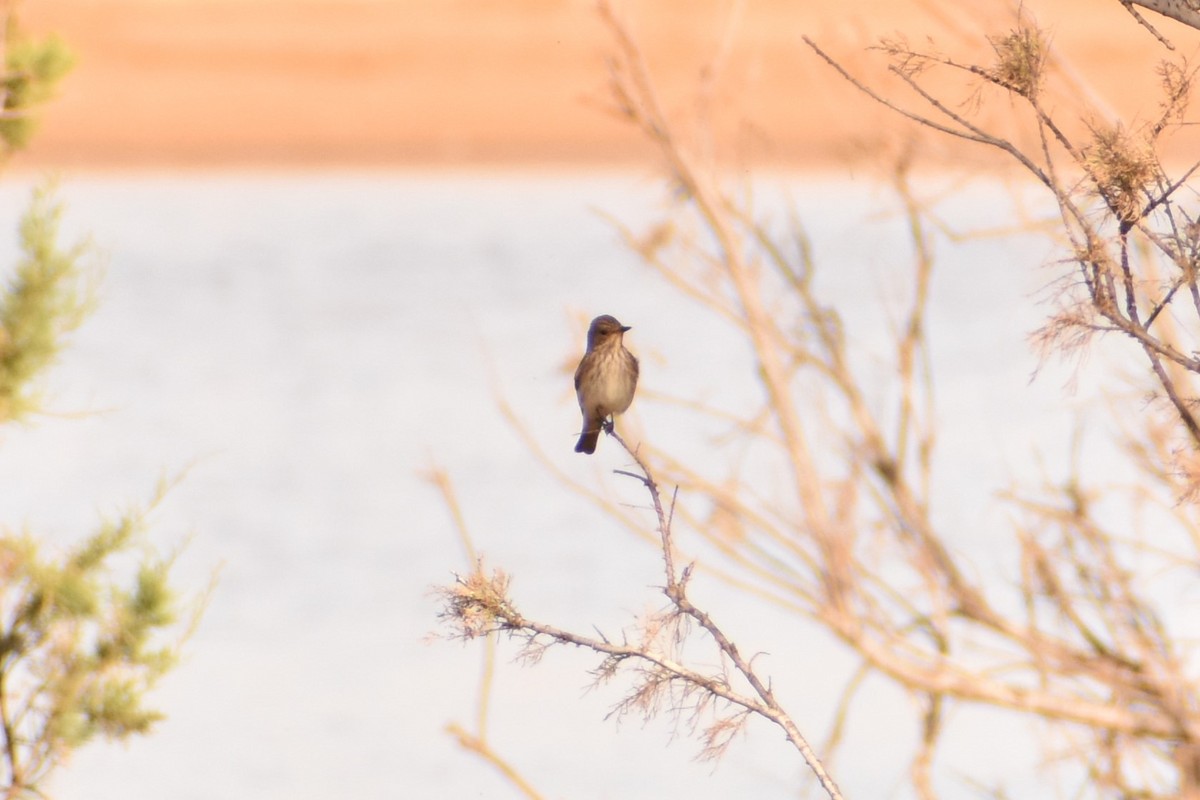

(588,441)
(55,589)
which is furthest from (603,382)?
(55,589)

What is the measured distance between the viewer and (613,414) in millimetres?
5469

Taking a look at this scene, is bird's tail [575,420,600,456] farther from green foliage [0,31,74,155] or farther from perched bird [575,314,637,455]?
green foliage [0,31,74,155]

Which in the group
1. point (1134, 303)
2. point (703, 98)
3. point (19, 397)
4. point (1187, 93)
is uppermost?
point (703, 98)

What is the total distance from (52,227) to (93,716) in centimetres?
380

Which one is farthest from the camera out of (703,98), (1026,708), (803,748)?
(703,98)

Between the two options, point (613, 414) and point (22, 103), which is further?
point (22, 103)

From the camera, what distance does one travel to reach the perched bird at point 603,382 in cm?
546

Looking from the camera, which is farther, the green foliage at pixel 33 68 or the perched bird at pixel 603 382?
the green foliage at pixel 33 68

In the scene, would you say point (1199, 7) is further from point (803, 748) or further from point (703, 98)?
point (703, 98)

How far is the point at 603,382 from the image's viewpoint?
5.47m

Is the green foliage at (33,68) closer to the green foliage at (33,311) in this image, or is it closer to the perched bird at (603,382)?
the green foliage at (33,311)

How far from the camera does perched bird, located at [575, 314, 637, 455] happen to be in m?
5.46

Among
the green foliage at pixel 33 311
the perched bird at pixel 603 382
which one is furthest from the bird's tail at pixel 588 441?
the green foliage at pixel 33 311

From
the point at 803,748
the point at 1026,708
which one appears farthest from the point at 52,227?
the point at 803,748
